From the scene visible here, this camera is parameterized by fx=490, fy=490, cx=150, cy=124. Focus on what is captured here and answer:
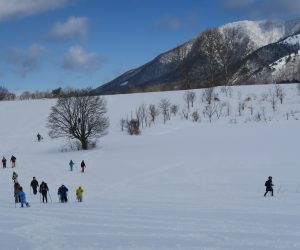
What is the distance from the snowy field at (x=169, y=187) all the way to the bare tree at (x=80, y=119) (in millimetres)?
2082

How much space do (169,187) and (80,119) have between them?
25067 mm

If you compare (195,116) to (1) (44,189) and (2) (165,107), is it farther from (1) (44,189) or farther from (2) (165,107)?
(1) (44,189)

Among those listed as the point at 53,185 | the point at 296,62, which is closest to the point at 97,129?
the point at 53,185

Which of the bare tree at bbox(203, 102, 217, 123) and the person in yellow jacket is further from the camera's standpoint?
the bare tree at bbox(203, 102, 217, 123)

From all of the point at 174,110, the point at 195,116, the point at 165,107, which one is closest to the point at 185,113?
the point at 174,110

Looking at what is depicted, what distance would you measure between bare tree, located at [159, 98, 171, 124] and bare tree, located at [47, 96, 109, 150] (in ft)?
53.5

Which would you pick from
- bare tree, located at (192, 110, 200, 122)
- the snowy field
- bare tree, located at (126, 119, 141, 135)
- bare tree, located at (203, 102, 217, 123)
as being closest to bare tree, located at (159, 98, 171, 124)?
the snowy field

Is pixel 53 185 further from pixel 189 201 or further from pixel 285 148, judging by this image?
pixel 285 148

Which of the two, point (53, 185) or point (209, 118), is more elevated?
point (209, 118)

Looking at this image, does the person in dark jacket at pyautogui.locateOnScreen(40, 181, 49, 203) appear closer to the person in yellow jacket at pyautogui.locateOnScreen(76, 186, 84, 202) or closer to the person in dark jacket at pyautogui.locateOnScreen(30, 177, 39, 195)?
the person in yellow jacket at pyautogui.locateOnScreen(76, 186, 84, 202)

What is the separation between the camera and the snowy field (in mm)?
14375

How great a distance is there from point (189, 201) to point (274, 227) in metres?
8.21

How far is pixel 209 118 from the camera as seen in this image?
219ft

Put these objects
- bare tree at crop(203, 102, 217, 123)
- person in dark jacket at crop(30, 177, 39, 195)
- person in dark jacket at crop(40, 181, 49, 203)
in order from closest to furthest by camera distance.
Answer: person in dark jacket at crop(40, 181, 49, 203) → person in dark jacket at crop(30, 177, 39, 195) → bare tree at crop(203, 102, 217, 123)
